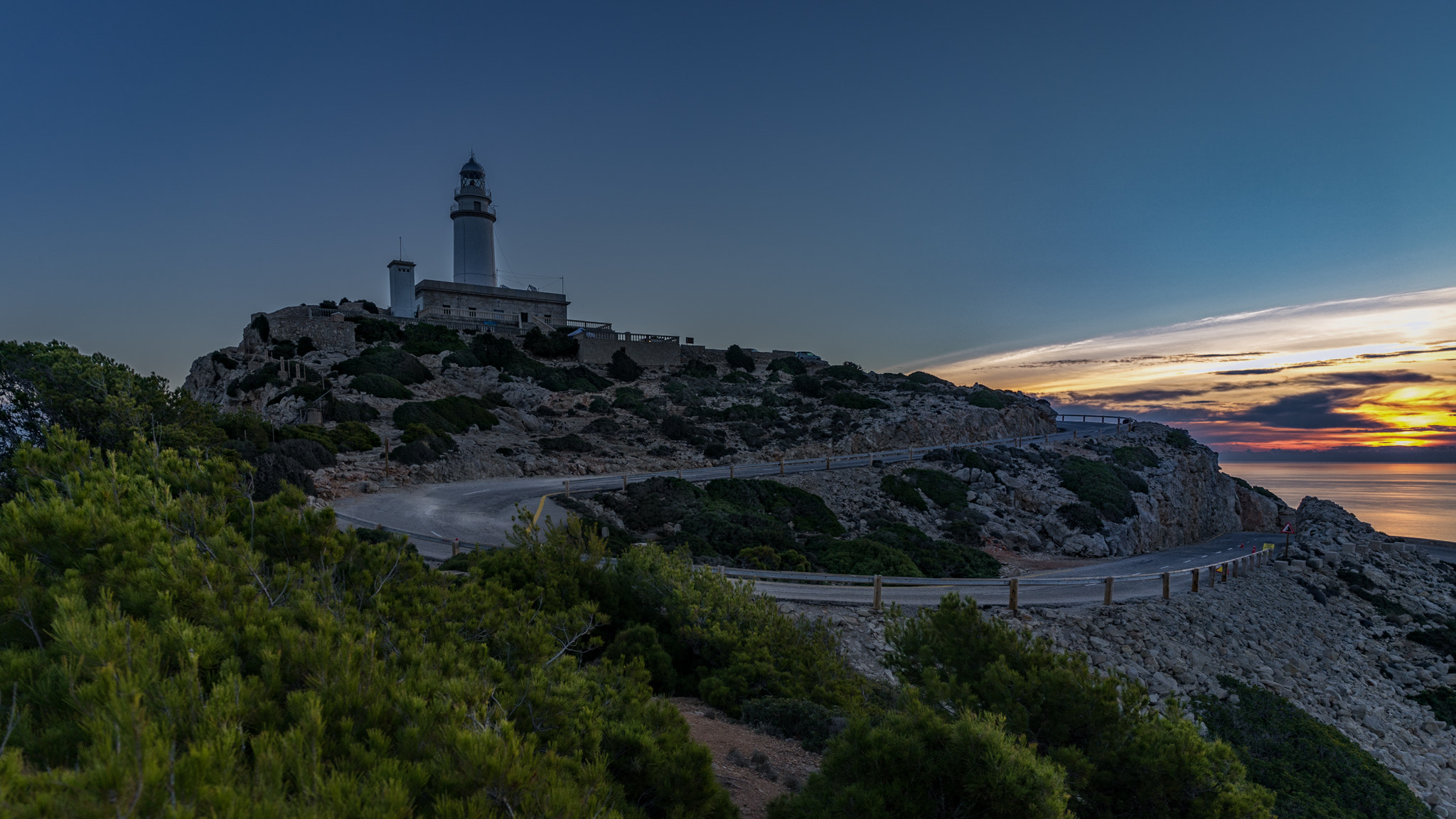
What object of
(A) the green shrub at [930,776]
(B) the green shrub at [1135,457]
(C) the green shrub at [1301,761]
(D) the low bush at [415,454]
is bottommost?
(C) the green shrub at [1301,761]

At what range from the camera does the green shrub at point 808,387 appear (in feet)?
159

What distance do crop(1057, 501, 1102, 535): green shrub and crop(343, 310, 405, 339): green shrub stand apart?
43036 mm

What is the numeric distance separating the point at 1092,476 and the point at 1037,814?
104ft

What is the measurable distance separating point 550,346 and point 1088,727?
47.5 meters

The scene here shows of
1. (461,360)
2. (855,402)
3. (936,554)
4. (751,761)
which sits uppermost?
(461,360)

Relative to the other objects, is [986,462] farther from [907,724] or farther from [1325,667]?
[907,724]

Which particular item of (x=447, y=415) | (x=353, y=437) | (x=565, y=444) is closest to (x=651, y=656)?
(x=353, y=437)

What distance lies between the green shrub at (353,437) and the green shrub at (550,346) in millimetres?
22777

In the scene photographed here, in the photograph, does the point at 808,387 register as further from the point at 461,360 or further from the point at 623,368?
the point at 461,360

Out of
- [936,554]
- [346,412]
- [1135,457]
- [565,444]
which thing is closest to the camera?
[936,554]

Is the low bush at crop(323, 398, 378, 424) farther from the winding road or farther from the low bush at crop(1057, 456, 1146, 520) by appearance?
the low bush at crop(1057, 456, 1146, 520)

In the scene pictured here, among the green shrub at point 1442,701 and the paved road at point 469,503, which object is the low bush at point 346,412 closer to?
the paved road at point 469,503

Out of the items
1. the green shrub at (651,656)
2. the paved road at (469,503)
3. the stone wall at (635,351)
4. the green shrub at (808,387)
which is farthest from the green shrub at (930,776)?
the stone wall at (635,351)

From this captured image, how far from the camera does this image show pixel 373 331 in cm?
4556
